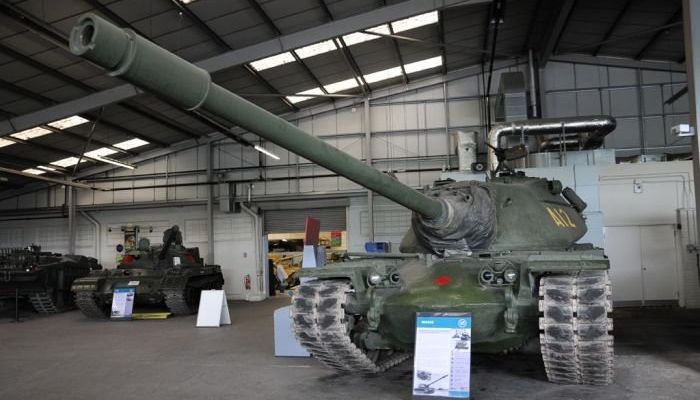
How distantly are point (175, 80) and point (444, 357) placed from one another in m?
3.93

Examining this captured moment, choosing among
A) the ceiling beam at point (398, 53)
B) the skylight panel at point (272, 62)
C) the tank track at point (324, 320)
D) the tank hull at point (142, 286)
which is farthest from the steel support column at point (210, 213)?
the tank track at point (324, 320)

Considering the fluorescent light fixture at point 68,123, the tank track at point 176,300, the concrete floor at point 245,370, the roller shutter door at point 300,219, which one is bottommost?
the concrete floor at point 245,370

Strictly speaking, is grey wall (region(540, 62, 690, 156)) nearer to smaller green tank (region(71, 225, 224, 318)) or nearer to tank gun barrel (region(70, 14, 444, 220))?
smaller green tank (region(71, 225, 224, 318))

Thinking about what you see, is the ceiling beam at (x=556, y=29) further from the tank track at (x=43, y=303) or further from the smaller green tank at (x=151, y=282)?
the tank track at (x=43, y=303)

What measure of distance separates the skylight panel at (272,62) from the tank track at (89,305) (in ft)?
25.5

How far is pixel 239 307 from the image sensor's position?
18859mm

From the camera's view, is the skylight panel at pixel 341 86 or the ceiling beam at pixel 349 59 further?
the skylight panel at pixel 341 86

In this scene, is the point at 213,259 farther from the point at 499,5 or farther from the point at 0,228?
the point at 499,5

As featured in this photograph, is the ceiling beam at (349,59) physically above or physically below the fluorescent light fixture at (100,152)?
above

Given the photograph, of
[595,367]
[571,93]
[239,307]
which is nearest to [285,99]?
[239,307]

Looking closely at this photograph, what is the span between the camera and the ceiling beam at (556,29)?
1609cm

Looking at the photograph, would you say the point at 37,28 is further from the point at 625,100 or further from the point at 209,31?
the point at 625,100

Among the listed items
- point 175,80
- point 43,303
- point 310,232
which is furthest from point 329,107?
point 175,80

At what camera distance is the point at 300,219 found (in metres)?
22.7
